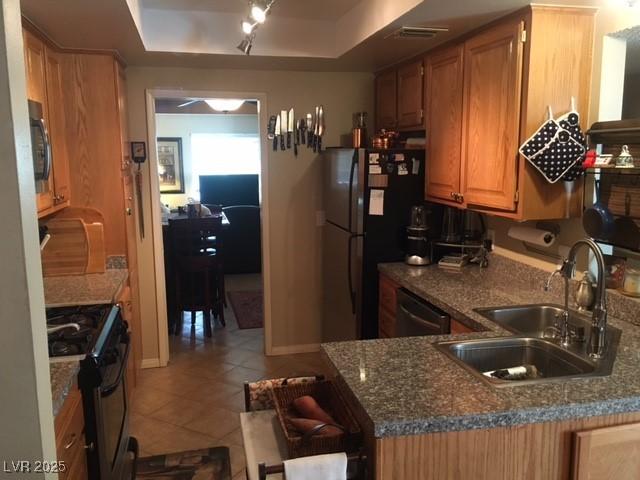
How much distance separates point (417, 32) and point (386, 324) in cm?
169

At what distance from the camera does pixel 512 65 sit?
2.49 meters

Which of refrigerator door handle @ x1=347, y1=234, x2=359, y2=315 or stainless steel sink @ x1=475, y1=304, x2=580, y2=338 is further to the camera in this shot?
refrigerator door handle @ x1=347, y1=234, x2=359, y2=315

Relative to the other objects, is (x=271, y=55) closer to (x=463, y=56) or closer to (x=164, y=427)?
(x=463, y=56)

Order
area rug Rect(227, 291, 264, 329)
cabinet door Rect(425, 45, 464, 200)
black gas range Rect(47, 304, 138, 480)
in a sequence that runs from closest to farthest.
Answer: black gas range Rect(47, 304, 138, 480), cabinet door Rect(425, 45, 464, 200), area rug Rect(227, 291, 264, 329)

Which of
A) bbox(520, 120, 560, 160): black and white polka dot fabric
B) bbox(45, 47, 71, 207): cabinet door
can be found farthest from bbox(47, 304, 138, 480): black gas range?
bbox(520, 120, 560, 160): black and white polka dot fabric

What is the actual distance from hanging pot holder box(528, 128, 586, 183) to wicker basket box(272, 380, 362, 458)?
1371mm

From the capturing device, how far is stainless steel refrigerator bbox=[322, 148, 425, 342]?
341cm

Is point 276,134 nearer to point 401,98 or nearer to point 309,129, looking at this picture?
point 309,129

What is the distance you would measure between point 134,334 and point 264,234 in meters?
1.19

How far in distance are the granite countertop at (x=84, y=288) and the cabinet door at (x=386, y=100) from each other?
205 centimetres

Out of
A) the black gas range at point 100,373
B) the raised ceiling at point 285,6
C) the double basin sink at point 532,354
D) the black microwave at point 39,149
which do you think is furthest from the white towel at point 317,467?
the raised ceiling at point 285,6

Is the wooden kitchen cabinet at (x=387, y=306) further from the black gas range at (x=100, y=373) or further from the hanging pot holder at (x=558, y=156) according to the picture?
the black gas range at (x=100, y=373)

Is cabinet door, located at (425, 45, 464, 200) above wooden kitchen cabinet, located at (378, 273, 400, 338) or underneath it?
above

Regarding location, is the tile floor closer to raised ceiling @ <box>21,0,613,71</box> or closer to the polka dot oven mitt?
the polka dot oven mitt
